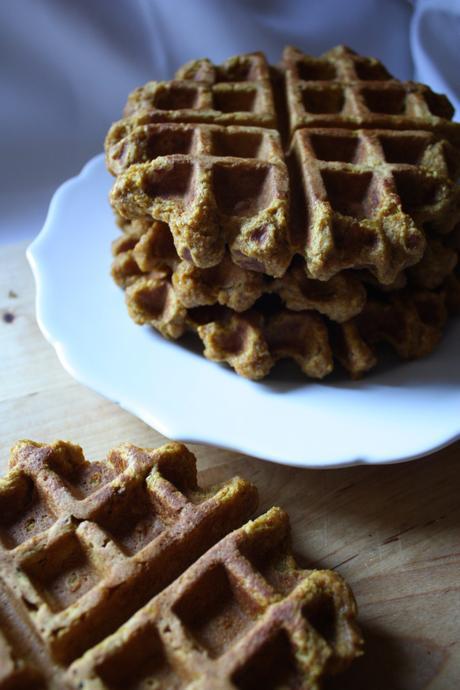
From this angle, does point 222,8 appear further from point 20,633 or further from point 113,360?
point 20,633

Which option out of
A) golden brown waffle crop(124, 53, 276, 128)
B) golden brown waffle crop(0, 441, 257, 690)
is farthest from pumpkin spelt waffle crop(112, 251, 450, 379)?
golden brown waffle crop(124, 53, 276, 128)

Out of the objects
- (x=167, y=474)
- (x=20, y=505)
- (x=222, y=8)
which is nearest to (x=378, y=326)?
(x=167, y=474)

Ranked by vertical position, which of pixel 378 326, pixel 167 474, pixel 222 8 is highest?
pixel 222 8

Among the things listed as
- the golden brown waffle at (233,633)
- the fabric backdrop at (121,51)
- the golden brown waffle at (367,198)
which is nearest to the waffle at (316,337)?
the golden brown waffle at (367,198)

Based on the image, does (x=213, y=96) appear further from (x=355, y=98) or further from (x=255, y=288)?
(x=255, y=288)

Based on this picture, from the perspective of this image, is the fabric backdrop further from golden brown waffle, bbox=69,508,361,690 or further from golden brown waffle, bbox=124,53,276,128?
golden brown waffle, bbox=69,508,361,690

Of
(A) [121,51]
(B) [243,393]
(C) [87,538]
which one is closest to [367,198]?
(B) [243,393]
